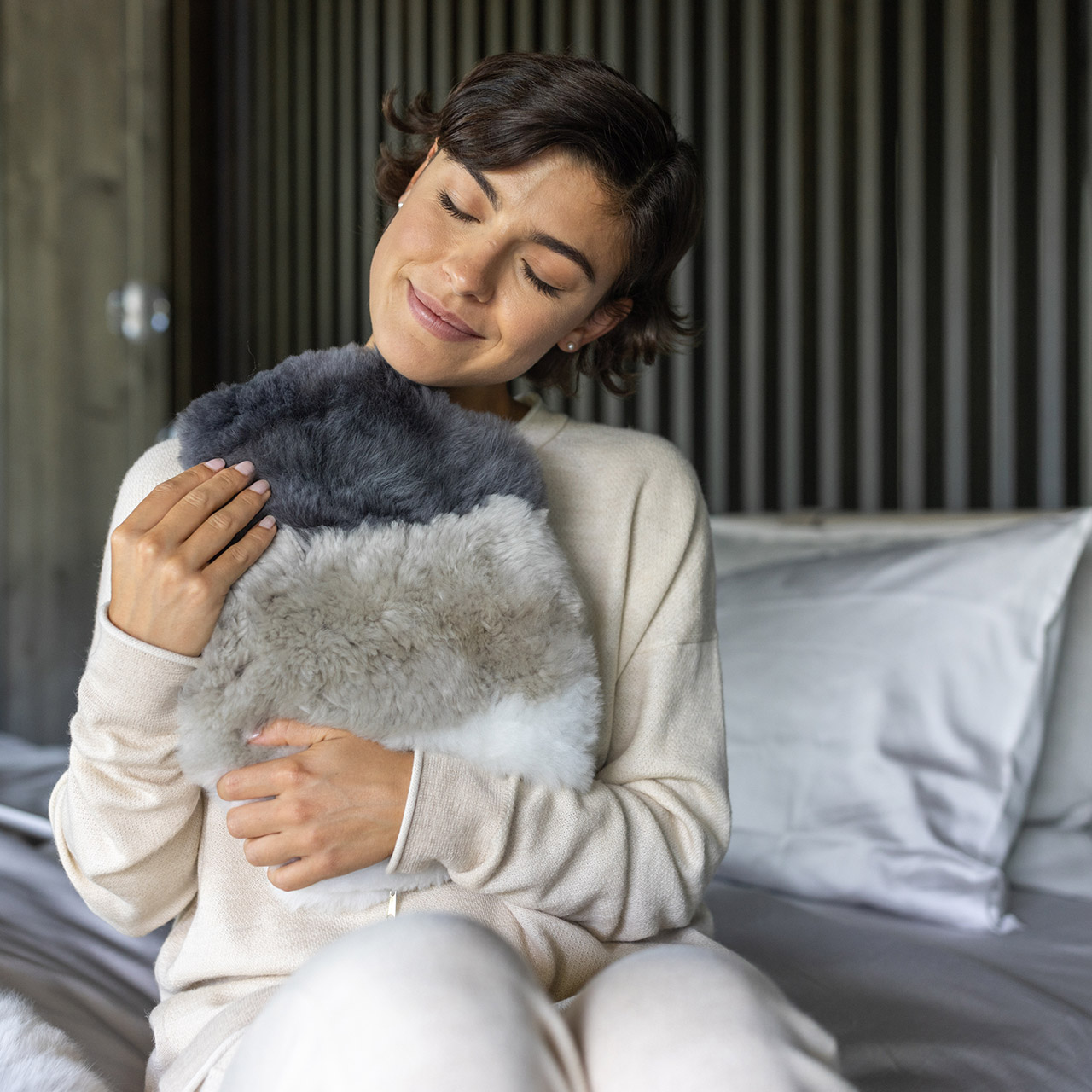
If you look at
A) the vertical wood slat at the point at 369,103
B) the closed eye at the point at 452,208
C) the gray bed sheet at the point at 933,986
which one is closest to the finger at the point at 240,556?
the closed eye at the point at 452,208

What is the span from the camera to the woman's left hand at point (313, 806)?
78 centimetres

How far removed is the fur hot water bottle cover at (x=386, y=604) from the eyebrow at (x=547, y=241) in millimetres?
197

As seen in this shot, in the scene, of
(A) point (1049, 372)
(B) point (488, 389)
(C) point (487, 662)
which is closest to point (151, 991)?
(C) point (487, 662)

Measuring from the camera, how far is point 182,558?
77 centimetres

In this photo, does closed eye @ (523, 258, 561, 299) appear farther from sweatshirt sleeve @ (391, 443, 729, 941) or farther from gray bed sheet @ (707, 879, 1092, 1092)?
gray bed sheet @ (707, 879, 1092, 1092)

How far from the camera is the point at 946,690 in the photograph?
1.39 meters

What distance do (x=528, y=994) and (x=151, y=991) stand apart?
0.62 m

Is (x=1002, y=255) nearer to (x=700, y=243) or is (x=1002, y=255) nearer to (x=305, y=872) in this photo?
(x=700, y=243)

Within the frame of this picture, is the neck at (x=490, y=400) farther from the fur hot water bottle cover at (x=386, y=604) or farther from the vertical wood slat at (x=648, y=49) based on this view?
the vertical wood slat at (x=648, y=49)

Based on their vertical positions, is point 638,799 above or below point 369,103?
below

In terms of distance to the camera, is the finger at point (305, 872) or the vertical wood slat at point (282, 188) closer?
the finger at point (305, 872)

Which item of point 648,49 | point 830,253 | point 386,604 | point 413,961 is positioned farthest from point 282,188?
point 413,961

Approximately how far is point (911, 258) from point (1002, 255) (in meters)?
0.15

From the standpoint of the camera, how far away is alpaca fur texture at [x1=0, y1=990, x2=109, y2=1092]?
73 centimetres
